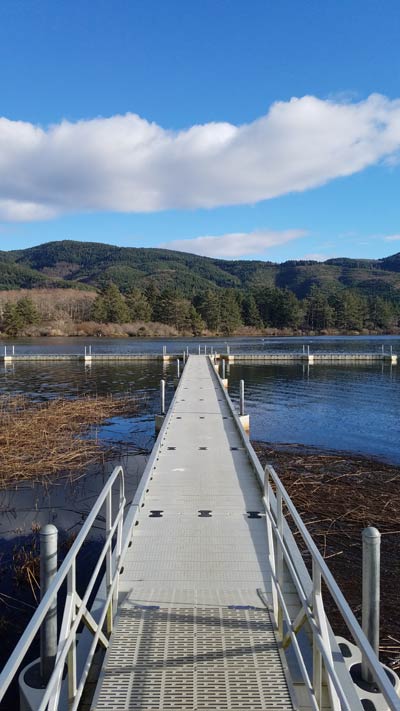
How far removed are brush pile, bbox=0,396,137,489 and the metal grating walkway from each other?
6.51 meters

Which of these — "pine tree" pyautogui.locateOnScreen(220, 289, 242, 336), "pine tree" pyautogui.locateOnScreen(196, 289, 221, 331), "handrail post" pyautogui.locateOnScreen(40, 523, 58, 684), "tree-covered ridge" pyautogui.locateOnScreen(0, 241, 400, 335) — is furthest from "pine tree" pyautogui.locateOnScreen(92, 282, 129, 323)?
"handrail post" pyautogui.locateOnScreen(40, 523, 58, 684)

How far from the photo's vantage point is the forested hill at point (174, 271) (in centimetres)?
12812

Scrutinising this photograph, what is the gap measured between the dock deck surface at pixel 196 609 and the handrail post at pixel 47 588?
1.13 feet

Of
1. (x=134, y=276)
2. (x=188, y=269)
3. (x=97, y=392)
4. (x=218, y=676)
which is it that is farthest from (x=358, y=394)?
Answer: (x=188, y=269)

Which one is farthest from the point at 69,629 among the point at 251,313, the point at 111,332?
the point at 251,313

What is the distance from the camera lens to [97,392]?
20125 mm

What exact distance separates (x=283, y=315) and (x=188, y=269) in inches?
2990

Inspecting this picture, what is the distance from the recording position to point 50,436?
12.1 metres

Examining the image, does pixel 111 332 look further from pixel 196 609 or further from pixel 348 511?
pixel 196 609

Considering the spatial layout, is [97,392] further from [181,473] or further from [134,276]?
[134,276]

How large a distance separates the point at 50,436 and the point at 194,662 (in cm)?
983

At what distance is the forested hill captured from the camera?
420ft

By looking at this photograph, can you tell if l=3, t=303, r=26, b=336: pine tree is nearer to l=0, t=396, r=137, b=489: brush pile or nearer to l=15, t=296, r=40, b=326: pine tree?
l=15, t=296, r=40, b=326: pine tree

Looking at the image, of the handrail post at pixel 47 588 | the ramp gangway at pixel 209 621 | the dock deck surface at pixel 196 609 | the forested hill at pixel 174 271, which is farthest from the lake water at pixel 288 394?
the forested hill at pixel 174 271
